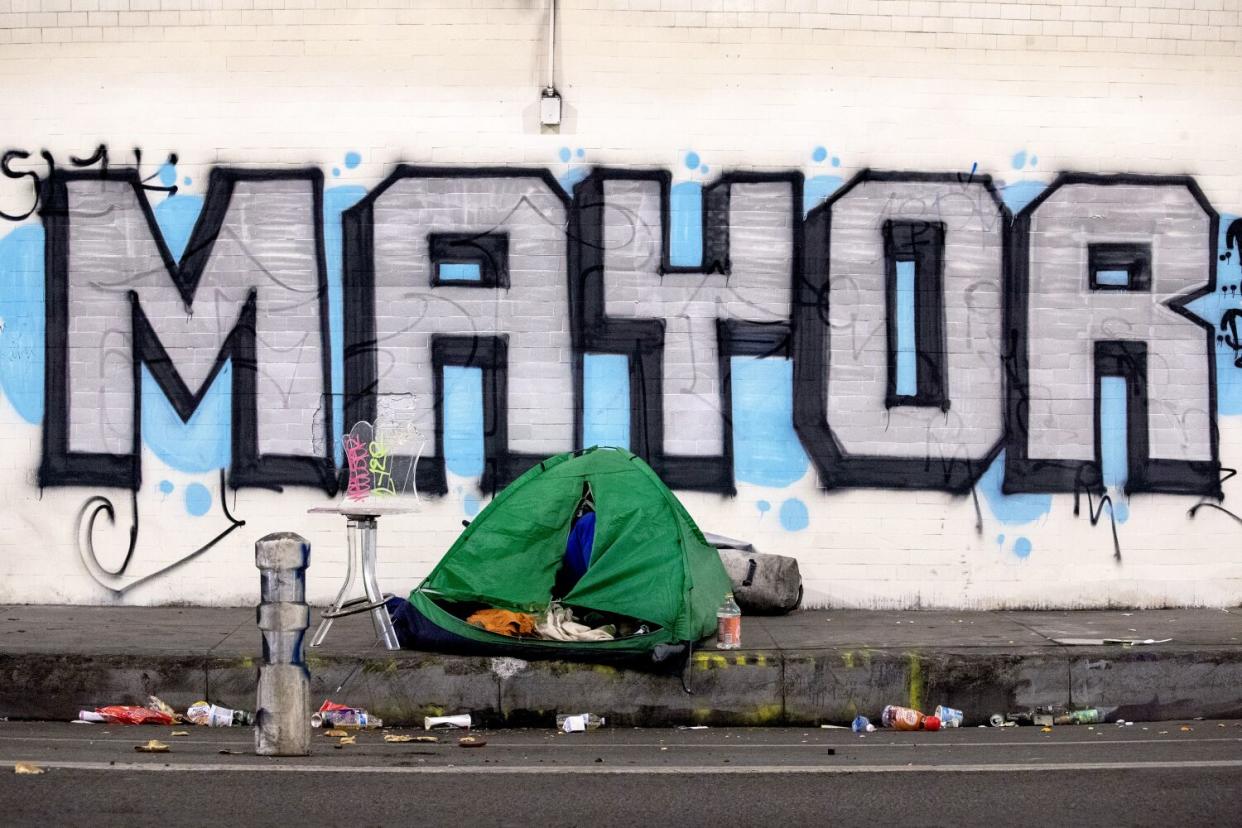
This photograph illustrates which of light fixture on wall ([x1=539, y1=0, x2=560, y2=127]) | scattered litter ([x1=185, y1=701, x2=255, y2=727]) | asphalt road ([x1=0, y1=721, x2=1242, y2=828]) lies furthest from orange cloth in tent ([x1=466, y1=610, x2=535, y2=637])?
light fixture on wall ([x1=539, y1=0, x2=560, y2=127])

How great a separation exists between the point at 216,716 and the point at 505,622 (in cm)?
152

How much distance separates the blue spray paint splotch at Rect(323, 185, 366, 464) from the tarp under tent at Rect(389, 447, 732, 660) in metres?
1.71

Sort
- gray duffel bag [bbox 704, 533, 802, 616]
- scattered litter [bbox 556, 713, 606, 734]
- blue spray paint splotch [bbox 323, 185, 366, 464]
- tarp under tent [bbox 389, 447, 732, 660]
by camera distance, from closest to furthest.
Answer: scattered litter [bbox 556, 713, 606, 734] < tarp under tent [bbox 389, 447, 732, 660] < gray duffel bag [bbox 704, 533, 802, 616] < blue spray paint splotch [bbox 323, 185, 366, 464]

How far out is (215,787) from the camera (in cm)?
583

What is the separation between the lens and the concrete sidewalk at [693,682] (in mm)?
7547

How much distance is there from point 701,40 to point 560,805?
5.62m

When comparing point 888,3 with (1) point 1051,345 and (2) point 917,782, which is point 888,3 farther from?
(2) point 917,782

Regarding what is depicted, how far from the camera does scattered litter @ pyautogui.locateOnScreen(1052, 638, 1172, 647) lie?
8.10 metres

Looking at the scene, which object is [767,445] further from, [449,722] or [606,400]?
[449,722]

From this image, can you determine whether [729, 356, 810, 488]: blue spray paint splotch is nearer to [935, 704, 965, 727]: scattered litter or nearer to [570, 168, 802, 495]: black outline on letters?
[570, 168, 802, 495]: black outline on letters

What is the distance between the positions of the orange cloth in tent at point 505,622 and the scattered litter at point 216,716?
123cm

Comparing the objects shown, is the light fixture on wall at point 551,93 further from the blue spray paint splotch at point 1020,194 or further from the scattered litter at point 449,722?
the scattered litter at point 449,722

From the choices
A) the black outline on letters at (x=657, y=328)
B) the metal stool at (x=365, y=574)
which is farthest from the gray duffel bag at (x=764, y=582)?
the metal stool at (x=365, y=574)

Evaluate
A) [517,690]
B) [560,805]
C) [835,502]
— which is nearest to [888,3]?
[835,502]
